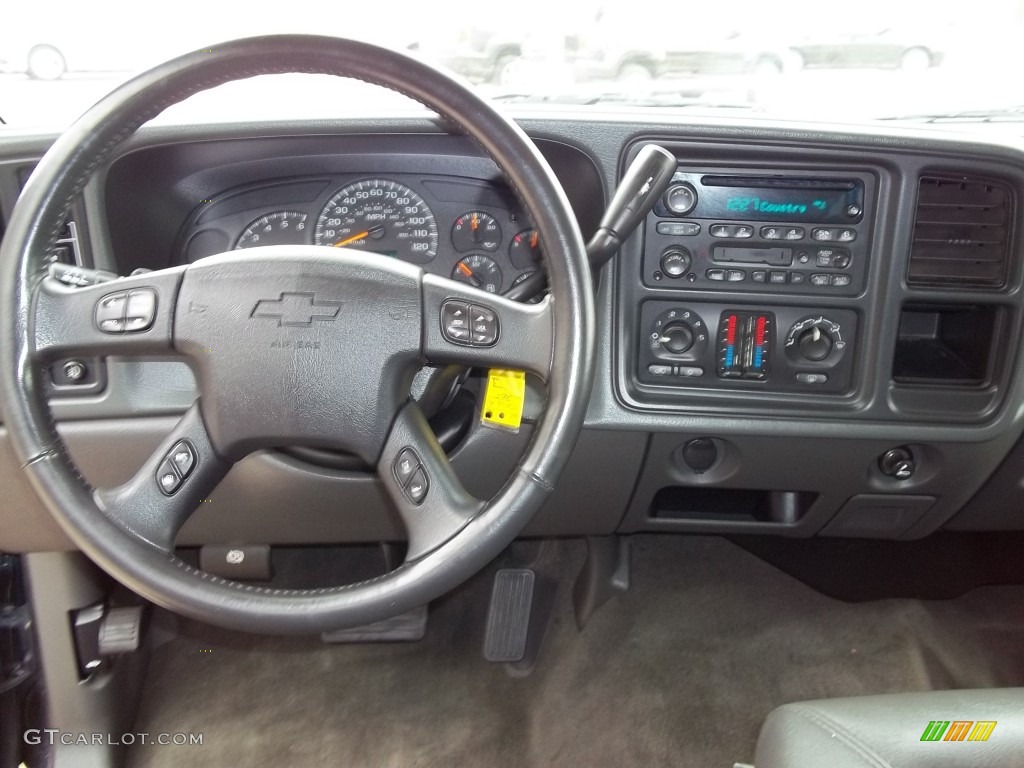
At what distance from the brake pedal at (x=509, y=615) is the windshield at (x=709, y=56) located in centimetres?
105

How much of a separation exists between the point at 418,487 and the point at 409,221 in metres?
0.61

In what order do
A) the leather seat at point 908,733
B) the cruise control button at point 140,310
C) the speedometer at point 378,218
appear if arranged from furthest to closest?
the speedometer at point 378,218 → the cruise control button at point 140,310 → the leather seat at point 908,733

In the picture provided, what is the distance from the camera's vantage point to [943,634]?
193cm

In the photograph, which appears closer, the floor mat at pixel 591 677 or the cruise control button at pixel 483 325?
the cruise control button at pixel 483 325

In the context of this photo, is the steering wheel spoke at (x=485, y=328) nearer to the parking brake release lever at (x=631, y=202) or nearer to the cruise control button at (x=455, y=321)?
the cruise control button at (x=455, y=321)

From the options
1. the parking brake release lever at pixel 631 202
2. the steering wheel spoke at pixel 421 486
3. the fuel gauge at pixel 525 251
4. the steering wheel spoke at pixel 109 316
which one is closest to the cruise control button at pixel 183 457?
the steering wheel spoke at pixel 109 316

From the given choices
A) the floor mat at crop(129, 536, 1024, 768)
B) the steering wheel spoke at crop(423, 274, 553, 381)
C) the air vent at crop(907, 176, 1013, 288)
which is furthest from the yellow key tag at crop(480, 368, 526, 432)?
the floor mat at crop(129, 536, 1024, 768)

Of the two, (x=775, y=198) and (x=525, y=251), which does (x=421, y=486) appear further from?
(x=775, y=198)

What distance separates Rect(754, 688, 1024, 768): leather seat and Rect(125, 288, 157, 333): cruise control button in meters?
0.87

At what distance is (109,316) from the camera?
3.36 feet

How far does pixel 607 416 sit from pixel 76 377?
2.82ft

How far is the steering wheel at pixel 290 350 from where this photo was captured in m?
0.95

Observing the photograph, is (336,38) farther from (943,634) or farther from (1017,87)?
(943,634)

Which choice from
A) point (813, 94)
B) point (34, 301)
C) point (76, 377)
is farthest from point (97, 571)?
point (813, 94)
